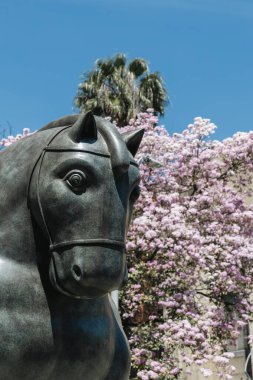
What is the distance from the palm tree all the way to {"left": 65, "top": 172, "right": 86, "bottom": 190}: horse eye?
20.1m

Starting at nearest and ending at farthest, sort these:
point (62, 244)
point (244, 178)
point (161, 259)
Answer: point (62, 244) < point (161, 259) < point (244, 178)

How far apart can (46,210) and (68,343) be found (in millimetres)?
625

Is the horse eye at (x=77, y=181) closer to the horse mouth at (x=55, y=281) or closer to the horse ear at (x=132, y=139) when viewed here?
the horse mouth at (x=55, y=281)

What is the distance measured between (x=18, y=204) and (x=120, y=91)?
68.5 ft

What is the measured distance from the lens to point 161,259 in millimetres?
14102

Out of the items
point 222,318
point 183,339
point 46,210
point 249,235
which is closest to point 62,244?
point 46,210

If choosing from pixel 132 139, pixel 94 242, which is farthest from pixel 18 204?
pixel 132 139

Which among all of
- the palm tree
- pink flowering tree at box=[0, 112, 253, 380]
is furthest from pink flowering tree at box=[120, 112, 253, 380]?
the palm tree

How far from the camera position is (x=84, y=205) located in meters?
2.70

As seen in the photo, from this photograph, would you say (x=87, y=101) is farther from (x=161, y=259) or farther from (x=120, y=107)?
(x=161, y=259)

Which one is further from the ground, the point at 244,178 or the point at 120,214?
the point at 244,178

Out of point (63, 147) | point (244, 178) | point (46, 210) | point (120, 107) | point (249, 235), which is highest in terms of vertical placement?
point (120, 107)

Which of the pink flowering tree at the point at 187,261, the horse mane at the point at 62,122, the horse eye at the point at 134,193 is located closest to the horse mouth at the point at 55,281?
the horse eye at the point at 134,193

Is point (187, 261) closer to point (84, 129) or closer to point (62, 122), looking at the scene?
point (62, 122)
